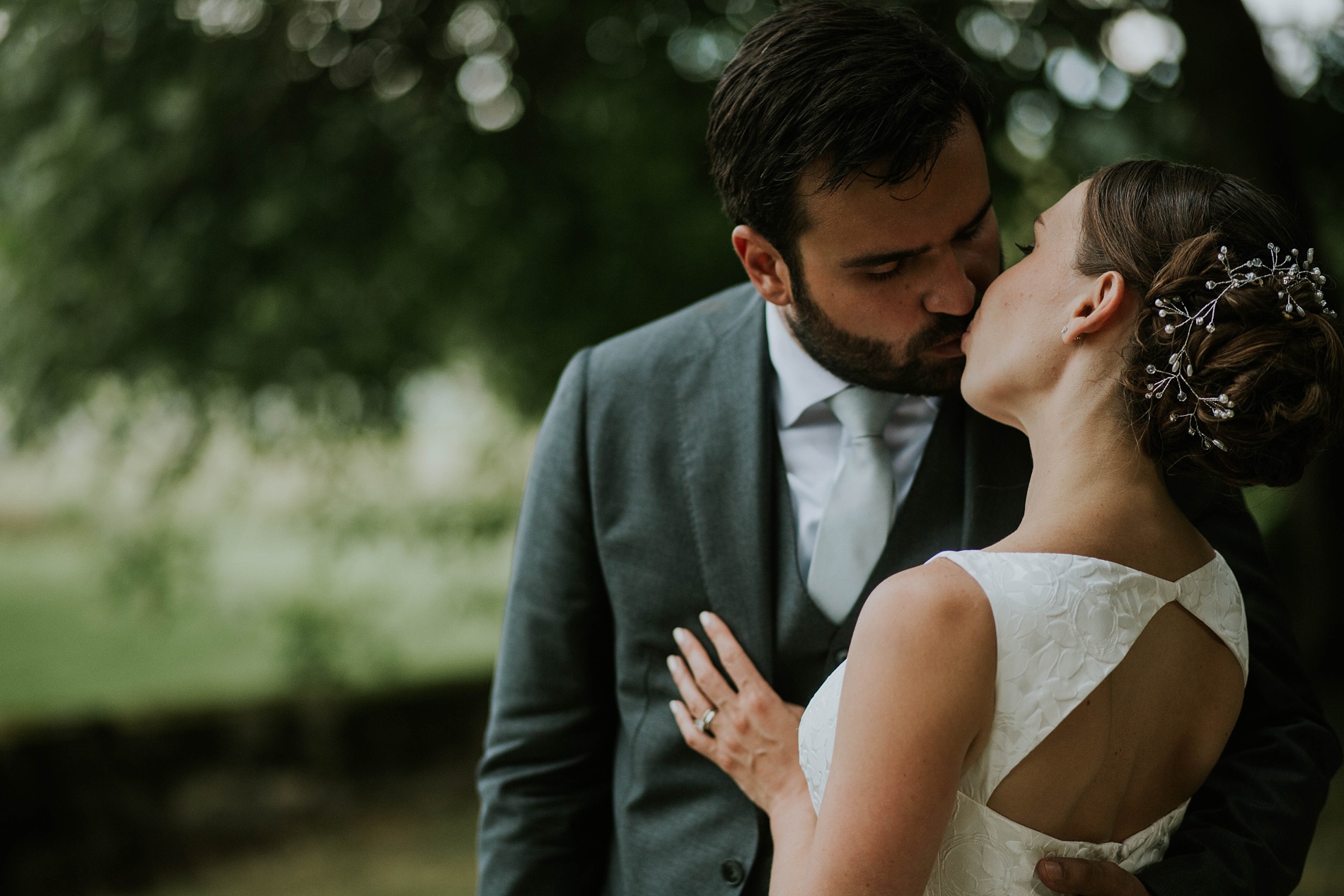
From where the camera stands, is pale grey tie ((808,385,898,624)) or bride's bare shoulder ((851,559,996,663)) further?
pale grey tie ((808,385,898,624))

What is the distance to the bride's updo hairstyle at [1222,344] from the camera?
1282 mm

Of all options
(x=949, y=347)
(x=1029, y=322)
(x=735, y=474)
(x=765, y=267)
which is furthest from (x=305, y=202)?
(x=1029, y=322)

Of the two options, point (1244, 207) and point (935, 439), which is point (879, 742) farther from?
point (1244, 207)

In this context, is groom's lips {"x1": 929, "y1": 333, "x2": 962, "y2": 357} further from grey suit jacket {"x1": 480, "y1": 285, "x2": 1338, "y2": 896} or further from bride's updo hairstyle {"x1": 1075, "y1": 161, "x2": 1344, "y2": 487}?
bride's updo hairstyle {"x1": 1075, "y1": 161, "x2": 1344, "y2": 487}

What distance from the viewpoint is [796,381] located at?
186 cm

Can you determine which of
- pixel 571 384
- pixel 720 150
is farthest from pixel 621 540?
pixel 720 150

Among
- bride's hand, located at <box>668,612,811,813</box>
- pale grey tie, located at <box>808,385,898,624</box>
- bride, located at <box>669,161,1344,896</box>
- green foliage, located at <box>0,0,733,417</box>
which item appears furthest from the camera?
green foliage, located at <box>0,0,733,417</box>

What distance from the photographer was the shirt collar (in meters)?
1.82

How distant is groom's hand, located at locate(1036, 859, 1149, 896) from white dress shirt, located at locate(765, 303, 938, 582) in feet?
1.98

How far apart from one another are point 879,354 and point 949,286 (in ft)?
0.53

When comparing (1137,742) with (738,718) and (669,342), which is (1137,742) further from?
(669,342)

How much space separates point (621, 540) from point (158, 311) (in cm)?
275

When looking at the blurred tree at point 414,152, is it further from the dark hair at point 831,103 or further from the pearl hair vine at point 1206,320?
the pearl hair vine at point 1206,320

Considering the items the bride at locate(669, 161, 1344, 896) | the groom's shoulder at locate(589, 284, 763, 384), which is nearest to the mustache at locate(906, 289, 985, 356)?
the bride at locate(669, 161, 1344, 896)
